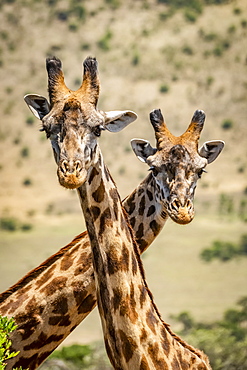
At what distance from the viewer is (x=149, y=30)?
80875mm

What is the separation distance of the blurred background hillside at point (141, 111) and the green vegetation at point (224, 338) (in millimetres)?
2442

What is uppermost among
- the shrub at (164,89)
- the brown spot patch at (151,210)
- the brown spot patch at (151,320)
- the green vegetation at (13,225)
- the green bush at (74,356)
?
the shrub at (164,89)

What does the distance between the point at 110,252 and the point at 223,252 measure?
4439 centimetres

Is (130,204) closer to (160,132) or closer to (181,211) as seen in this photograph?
(160,132)

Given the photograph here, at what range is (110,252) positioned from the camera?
8102mm

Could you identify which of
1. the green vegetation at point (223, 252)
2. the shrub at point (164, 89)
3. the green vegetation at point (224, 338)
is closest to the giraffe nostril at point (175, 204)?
the green vegetation at point (224, 338)

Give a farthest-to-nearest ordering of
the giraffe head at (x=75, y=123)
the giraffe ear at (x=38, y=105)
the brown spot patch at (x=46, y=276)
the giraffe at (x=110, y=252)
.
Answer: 1. the brown spot patch at (x=46, y=276)
2. the giraffe ear at (x=38, y=105)
3. the giraffe at (x=110, y=252)
4. the giraffe head at (x=75, y=123)

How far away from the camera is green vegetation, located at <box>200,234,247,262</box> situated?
170 feet

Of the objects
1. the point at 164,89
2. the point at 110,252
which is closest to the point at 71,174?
the point at 110,252

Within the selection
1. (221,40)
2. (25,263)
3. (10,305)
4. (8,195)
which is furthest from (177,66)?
(10,305)

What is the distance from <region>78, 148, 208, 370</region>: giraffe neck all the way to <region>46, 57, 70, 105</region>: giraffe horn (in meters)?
0.72

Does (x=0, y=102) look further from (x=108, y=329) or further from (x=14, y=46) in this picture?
(x=108, y=329)

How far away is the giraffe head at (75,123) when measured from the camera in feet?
24.8

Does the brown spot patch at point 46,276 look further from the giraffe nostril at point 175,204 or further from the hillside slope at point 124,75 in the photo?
the hillside slope at point 124,75
